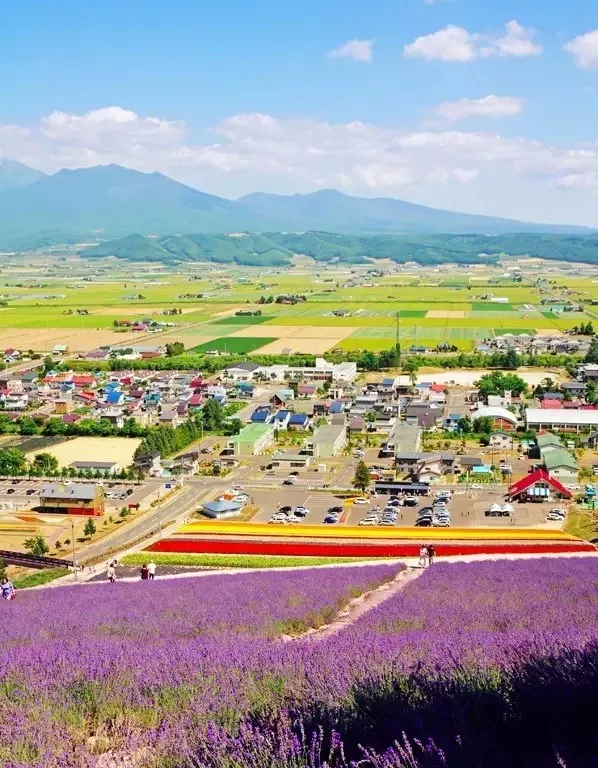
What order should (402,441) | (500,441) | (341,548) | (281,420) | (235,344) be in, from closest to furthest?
(341,548), (402,441), (500,441), (281,420), (235,344)

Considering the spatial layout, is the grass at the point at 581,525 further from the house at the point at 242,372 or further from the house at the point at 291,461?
the house at the point at 242,372

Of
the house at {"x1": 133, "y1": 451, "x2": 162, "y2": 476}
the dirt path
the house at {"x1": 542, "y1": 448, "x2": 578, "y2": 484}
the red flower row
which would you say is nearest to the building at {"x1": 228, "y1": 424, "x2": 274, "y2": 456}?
the house at {"x1": 133, "y1": 451, "x2": 162, "y2": 476}

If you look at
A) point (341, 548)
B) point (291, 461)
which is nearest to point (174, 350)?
point (291, 461)

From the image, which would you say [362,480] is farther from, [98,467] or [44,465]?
[44,465]

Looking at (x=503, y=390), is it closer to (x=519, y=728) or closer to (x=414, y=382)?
(x=414, y=382)

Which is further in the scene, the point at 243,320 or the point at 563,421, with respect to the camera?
the point at 243,320

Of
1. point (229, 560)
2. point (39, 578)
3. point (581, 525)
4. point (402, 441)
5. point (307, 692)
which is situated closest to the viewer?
point (307, 692)

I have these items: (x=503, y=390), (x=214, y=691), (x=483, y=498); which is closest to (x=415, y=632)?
(x=214, y=691)

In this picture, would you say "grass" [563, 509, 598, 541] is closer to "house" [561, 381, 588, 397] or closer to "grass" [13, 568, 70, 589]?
"grass" [13, 568, 70, 589]

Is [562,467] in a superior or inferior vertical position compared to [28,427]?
inferior

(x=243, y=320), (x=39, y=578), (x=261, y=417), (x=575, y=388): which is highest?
(x=243, y=320)
